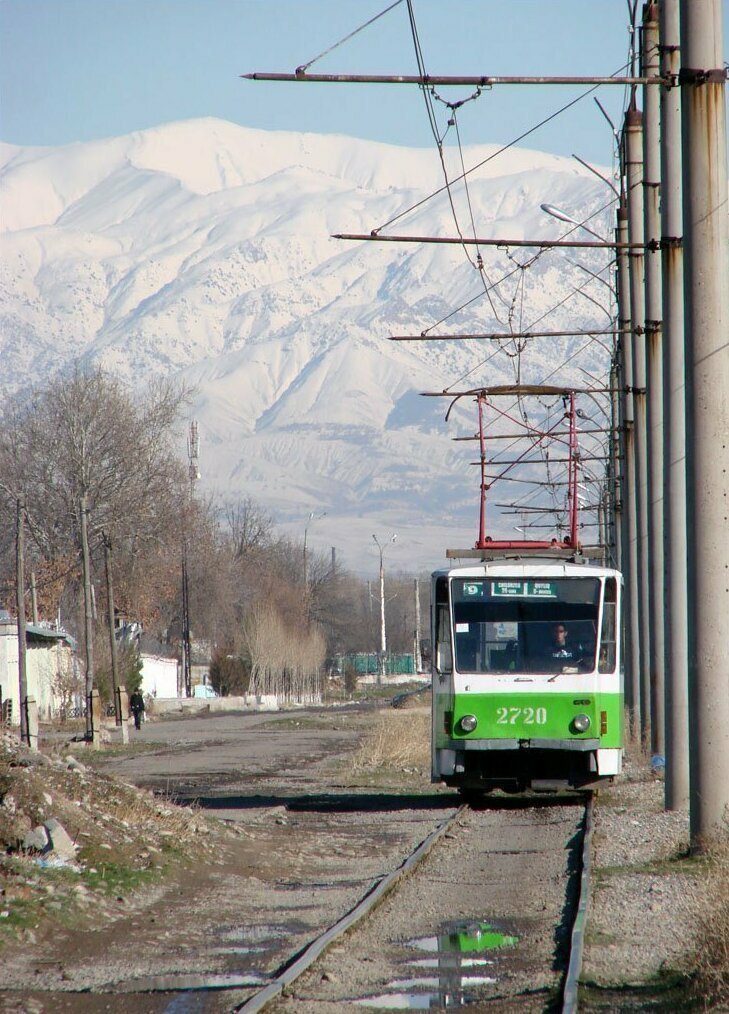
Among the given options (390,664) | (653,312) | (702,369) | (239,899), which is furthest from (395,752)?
(390,664)

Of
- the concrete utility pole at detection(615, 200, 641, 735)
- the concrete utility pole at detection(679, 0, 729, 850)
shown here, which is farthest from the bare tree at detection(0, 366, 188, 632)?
the concrete utility pole at detection(679, 0, 729, 850)

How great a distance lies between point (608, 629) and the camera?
1936 centimetres

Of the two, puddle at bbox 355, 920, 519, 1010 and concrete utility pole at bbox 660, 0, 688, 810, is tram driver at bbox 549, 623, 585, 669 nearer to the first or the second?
concrete utility pole at bbox 660, 0, 688, 810

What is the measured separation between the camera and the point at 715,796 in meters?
13.2

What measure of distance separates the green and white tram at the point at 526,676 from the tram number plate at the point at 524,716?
1 cm

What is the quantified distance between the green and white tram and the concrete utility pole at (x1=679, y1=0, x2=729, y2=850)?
213 inches

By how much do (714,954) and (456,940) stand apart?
7.94ft

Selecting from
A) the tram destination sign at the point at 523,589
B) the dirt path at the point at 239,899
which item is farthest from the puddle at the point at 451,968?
the tram destination sign at the point at 523,589

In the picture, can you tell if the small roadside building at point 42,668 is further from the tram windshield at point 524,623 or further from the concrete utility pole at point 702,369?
the concrete utility pole at point 702,369

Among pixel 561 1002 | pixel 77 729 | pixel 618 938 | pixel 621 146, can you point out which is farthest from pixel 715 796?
pixel 77 729

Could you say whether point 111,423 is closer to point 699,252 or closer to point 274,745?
point 274,745

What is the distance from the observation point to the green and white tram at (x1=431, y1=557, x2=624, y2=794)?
742 inches

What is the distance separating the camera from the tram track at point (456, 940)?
8.53m

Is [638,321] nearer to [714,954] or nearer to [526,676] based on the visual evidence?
[526,676]
